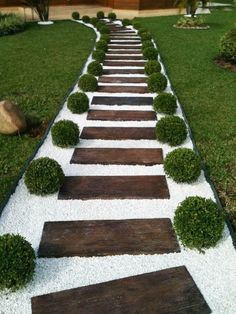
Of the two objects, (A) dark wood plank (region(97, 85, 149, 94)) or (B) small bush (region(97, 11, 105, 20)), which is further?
(B) small bush (region(97, 11, 105, 20))

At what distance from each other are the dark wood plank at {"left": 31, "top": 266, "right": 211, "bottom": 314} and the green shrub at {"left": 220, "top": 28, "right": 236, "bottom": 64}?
534 inches

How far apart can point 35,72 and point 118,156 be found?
9.59 m

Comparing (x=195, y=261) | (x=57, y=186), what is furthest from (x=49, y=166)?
(x=195, y=261)

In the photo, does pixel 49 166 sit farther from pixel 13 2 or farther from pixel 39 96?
pixel 13 2

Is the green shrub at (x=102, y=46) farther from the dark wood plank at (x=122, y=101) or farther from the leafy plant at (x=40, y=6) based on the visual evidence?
the leafy plant at (x=40, y=6)

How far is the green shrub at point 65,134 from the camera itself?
31.2ft

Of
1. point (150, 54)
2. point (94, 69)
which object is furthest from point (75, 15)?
point (94, 69)

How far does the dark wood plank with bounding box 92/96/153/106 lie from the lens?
1309 centimetres

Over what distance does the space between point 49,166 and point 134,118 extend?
4794mm

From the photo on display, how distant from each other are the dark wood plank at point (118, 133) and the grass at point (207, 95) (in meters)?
1.37

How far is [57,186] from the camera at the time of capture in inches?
302

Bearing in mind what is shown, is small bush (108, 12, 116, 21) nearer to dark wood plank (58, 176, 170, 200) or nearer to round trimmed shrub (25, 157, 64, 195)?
dark wood plank (58, 176, 170, 200)

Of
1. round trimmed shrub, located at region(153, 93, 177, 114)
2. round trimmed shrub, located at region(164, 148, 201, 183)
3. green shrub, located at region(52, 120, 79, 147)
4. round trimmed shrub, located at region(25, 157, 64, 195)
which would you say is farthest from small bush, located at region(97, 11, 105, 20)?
round trimmed shrub, located at region(25, 157, 64, 195)

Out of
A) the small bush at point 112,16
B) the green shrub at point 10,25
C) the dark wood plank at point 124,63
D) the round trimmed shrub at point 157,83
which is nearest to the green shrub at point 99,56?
the dark wood plank at point 124,63
